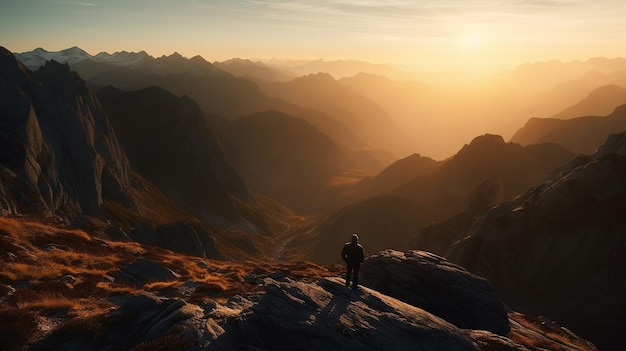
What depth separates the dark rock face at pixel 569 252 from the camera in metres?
61.6

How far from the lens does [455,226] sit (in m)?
106

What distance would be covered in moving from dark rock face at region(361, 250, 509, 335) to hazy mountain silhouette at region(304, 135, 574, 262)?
114946 millimetres

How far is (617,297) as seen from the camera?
6059 cm

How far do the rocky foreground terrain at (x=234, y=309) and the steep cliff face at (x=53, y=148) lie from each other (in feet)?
157

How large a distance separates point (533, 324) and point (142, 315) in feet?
126

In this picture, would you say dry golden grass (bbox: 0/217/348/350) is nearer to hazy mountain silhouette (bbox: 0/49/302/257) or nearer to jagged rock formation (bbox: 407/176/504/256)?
hazy mountain silhouette (bbox: 0/49/302/257)

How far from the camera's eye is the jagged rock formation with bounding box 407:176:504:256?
10262 cm

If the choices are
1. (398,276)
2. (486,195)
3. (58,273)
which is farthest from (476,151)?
(58,273)

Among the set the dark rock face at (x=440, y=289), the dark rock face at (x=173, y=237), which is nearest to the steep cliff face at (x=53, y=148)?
the dark rock face at (x=173, y=237)

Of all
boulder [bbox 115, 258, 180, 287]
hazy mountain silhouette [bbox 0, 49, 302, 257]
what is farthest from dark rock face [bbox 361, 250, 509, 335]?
hazy mountain silhouette [bbox 0, 49, 302, 257]

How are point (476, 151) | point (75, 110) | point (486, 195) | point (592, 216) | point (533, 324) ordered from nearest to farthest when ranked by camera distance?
point (533, 324)
point (592, 216)
point (486, 195)
point (75, 110)
point (476, 151)

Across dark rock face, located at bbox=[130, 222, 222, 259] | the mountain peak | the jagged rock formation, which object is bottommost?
dark rock face, located at bbox=[130, 222, 222, 259]

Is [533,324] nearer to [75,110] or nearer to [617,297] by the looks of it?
[617,297]

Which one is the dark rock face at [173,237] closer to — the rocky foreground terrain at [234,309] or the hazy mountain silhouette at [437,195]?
the rocky foreground terrain at [234,309]
